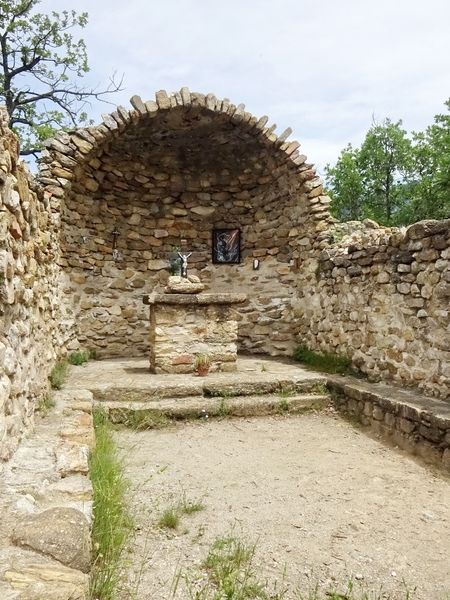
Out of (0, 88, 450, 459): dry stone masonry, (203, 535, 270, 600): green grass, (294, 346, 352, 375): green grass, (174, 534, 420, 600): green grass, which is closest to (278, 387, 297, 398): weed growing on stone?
(294, 346, 352, 375): green grass

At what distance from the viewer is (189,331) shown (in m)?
6.02

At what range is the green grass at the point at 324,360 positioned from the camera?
6.02 m

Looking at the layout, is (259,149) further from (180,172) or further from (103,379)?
(103,379)

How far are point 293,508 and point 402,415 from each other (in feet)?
5.62

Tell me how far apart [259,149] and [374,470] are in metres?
5.87

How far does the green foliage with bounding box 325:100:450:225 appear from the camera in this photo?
15938 millimetres

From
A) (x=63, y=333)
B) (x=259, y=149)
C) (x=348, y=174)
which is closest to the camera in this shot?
(x=63, y=333)

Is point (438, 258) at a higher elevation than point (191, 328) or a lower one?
higher

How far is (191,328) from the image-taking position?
602 centimetres

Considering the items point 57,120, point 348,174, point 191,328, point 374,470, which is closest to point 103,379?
point 191,328

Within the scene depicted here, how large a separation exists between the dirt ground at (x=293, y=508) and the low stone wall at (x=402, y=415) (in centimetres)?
15

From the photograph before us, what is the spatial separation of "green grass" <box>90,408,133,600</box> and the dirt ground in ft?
0.35

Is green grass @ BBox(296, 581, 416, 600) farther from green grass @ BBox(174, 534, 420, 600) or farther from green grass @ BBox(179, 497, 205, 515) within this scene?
green grass @ BBox(179, 497, 205, 515)

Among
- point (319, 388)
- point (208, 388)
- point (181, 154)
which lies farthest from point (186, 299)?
point (181, 154)
